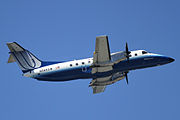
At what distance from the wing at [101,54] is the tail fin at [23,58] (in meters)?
6.97

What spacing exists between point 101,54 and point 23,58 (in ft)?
30.5

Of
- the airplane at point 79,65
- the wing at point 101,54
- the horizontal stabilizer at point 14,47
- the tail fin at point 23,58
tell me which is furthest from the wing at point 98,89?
the horizontal stabilizer at point 14,47

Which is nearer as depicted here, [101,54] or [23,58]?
[101,54]

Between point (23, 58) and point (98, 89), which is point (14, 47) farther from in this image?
point (98, 89)

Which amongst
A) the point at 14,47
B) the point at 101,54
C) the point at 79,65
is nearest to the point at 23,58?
the point at 14,47

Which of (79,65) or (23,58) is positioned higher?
(23,58)

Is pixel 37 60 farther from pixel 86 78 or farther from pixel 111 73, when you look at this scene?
pixel 111 73

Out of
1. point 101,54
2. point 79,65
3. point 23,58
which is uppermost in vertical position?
point 101,54

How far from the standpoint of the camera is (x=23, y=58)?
36938 mm

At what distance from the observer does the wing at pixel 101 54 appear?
32.5 m

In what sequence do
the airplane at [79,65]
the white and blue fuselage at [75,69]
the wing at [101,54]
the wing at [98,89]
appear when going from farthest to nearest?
the wing at [98,89] < the white and blue fuselage at [75,69] < the airplane at [79,65] < the wing at [101,54]

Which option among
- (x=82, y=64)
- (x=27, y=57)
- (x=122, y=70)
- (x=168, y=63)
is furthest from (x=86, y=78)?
(x=168, y=63)

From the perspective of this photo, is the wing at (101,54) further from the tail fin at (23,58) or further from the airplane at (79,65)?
the tail fin at (23,58)

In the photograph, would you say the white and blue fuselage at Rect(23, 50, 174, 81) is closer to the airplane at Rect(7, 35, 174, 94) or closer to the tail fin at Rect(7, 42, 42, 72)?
the airplane at Rect(7, 35, 174, 94)
